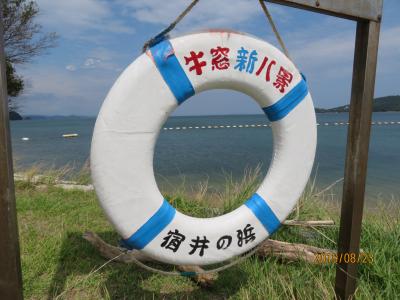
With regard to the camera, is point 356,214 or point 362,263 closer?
point 356,214

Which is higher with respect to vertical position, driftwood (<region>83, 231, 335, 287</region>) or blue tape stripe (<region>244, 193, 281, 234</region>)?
blue tape stripe (<region>244, 193, 281, 234</region>)

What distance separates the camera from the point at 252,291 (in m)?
1.66

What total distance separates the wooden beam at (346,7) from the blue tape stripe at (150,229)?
34.3 inches

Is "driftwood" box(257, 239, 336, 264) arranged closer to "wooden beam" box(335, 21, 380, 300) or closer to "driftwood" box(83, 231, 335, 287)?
"driftwood" box(83, 231, 335, 287)

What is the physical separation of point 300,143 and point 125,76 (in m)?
0.75

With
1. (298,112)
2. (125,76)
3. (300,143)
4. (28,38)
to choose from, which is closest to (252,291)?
(300,143)

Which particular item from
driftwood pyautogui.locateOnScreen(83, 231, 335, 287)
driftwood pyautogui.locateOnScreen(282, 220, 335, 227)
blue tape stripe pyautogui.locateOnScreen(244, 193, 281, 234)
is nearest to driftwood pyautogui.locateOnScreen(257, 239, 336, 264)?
driftwood pyautogui.locateOnScreen(83, 231, 335, 287)

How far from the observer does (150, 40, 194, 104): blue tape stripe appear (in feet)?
3.84

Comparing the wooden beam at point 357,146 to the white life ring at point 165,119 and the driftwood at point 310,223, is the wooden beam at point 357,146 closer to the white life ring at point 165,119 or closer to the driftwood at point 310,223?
the white life ring at point 165,119

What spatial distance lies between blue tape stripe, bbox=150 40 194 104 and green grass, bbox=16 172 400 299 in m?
0.97

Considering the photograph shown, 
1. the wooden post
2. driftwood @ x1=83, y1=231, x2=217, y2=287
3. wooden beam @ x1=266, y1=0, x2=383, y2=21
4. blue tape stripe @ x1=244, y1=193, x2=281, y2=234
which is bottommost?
driftwood @ x1=83, y1=231, x2=217, y2=287

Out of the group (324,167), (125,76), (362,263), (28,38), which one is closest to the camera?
(125,76)

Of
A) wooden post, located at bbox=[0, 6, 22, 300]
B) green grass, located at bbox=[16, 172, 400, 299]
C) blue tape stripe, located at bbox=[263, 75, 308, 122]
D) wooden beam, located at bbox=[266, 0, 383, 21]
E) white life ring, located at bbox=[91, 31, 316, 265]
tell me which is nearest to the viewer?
wooden post, located at bbox=[0, 6, 22, 300]

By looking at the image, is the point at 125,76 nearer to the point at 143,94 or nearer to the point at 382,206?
the point at 143,94
